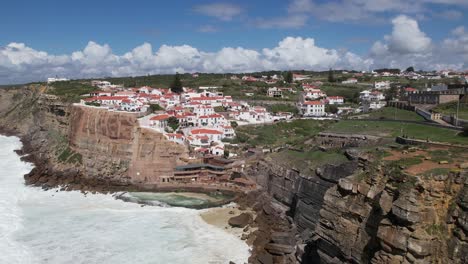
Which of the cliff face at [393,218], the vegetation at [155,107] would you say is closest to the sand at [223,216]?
the cliff face at [393,218]

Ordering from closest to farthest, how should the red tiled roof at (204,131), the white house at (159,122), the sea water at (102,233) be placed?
the sea water at (102,233)
the white house at (159,122)
the red tiled roof at (204,131)

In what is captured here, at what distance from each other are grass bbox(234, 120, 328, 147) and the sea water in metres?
20.4

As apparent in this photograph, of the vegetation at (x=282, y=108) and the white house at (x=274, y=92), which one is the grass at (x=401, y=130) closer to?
the vegetation at (x=282, y=108)

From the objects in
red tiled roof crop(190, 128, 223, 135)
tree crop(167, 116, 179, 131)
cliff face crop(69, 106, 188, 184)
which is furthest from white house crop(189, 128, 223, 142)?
cliff face crop(69, 106, 188, 184)

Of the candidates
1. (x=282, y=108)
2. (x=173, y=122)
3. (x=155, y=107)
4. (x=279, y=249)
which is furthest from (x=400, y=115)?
(x=155, y=107)

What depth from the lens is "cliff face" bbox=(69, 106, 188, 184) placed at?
42906 mm

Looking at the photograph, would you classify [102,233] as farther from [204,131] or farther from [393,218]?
[204,131]

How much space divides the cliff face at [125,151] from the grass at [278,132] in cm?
1174

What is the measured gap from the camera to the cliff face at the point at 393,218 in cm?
1292

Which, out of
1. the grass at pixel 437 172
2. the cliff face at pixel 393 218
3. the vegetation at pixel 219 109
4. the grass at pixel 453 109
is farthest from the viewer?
the vegetation at pixel 219 109

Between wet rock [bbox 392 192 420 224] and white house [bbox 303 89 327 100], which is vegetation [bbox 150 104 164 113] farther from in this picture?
wet rock [bbox 392 192 420 224]

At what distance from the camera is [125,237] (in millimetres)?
27344

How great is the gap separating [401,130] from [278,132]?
2404 centimetres

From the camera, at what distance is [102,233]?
28109 millimetres
